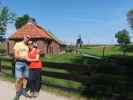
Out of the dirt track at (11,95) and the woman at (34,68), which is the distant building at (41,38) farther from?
the woman at (34,68)

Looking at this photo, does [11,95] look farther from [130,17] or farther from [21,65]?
[130,17]

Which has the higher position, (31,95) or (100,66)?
(100,66)

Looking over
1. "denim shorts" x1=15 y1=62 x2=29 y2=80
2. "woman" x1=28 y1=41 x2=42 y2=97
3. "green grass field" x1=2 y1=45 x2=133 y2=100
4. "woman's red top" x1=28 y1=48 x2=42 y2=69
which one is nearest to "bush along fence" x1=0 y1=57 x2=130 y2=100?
"green grass field" x1=2 y1=45 x2=133 y2=100

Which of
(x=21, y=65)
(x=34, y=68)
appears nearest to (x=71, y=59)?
(x=34, y=68)

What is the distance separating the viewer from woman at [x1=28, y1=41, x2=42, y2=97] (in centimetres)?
1325

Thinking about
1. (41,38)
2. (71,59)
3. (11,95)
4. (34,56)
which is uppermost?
(41,38)

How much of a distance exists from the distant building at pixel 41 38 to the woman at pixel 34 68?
48.5m

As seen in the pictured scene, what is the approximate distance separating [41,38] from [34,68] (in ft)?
165

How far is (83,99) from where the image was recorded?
12.5 m

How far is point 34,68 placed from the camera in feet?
45.2

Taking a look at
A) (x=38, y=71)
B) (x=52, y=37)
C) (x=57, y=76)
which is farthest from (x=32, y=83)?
(x=52, y=37)

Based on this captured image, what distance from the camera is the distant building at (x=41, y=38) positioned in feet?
209

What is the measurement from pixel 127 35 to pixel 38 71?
87.6m

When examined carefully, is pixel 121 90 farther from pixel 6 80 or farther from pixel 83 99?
pixel 6 80
